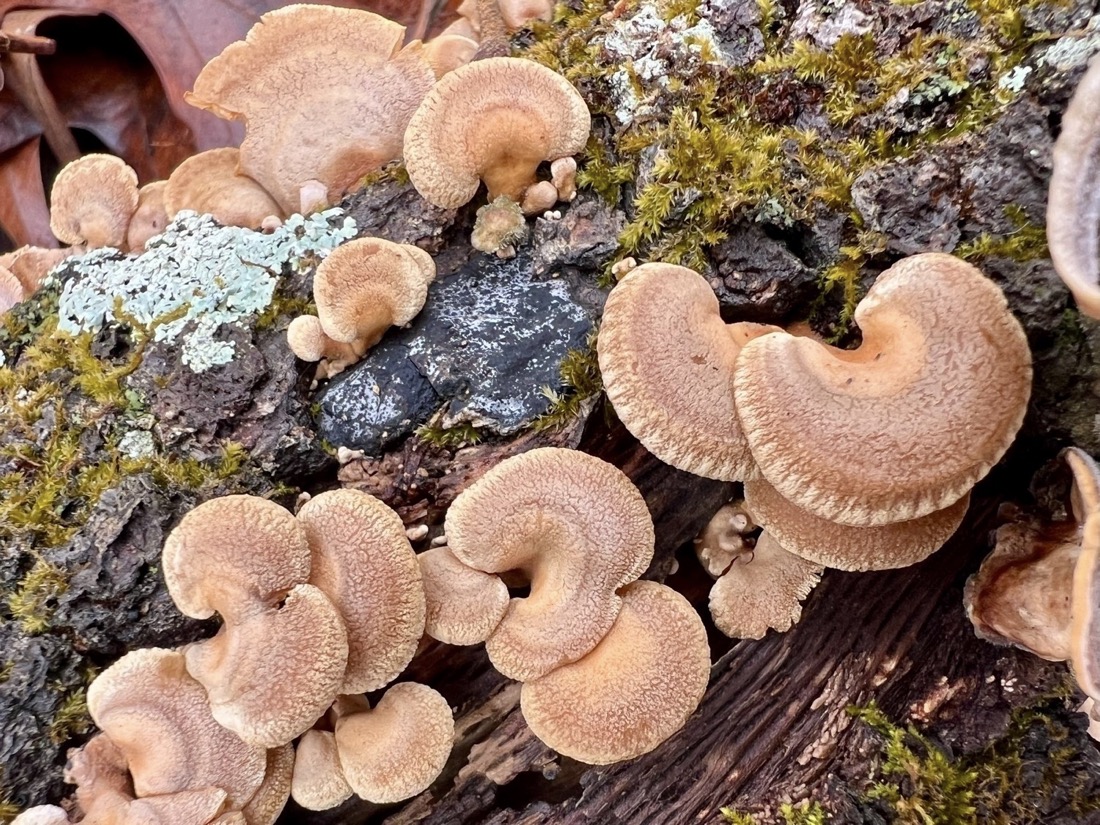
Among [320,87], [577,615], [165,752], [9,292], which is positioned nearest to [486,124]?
[320,87]

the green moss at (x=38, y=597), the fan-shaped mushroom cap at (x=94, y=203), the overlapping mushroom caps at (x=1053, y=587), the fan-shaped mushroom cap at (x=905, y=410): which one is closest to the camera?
the overlapping mushroom caps at (x=1053, y=587)

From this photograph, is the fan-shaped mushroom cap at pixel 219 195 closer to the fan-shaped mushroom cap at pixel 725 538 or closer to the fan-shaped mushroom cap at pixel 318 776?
the fan-shaped mushroom cap at pixel 318 776

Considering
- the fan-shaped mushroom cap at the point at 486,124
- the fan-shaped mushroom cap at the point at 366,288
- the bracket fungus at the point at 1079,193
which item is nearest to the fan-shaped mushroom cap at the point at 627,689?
the fan-shaped mushroom cap at the point at 366,288

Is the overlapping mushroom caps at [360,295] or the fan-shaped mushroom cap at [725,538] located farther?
the fan-shaped mushroom cap at [725,538]

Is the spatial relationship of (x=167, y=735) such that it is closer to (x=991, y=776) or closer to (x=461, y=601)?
(x=461, y=601)

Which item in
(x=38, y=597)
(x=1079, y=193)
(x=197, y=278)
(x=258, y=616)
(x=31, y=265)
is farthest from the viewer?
(x=31, y=265)

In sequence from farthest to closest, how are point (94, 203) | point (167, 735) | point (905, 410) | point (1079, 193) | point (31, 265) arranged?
point (31, 265)
point (94, 203)
point (167, 735)
point (905, 410)
point (1079, 193)

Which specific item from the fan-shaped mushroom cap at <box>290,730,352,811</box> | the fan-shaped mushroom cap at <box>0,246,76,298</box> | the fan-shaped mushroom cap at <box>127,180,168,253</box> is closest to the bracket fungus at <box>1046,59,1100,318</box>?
the fan-shaped mushroom cap at <box>290,730,352,811</box>

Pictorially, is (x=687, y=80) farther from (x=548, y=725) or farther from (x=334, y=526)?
(x=548, y=725)
